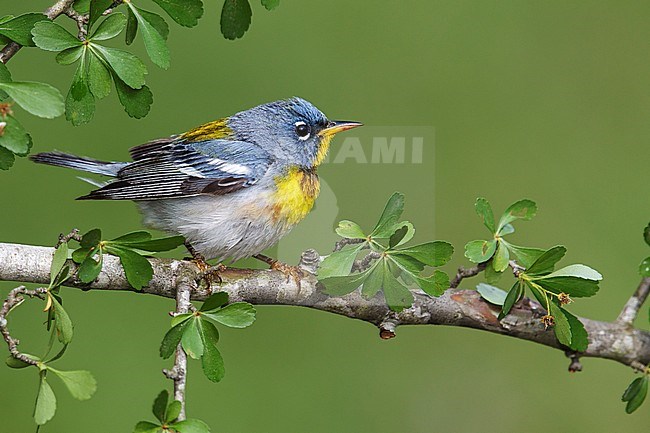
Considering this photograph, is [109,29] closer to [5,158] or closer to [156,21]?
[156,21]

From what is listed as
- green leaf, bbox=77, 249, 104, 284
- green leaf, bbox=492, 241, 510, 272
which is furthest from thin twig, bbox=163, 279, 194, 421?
green leaf, bbox=492, 241, 510, 272

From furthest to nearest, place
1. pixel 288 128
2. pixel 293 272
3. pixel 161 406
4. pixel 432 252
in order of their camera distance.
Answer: pixel 288 128 < pixel 293 272 < pixel 432 252 < pixel 161 406

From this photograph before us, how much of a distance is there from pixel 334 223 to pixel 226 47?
1.33 meters

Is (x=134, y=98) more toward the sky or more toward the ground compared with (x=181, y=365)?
more toward the sky

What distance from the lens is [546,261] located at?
50.9 inches

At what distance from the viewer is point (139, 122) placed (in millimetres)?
2787

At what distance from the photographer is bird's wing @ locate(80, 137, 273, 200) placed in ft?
5.51

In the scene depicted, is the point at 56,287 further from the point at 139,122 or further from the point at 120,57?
the point at 139,122

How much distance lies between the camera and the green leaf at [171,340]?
3.64ft

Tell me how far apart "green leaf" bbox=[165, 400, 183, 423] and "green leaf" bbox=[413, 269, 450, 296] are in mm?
391

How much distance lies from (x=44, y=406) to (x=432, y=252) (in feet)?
1.72

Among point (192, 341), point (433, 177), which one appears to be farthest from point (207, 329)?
point (433, 177)

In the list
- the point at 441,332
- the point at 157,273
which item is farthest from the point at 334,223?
the point at 441,332

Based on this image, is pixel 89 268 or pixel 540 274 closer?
pixel 89 268
